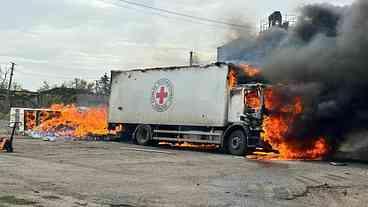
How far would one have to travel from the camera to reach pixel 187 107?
20906 millimetres

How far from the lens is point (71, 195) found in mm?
8453

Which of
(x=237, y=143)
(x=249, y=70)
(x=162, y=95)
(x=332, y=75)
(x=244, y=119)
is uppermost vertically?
(x=249, y=70)

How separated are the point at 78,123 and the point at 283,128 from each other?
13.3m

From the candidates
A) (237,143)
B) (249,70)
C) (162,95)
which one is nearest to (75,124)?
(162,95)

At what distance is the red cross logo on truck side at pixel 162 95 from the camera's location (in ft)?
71.5

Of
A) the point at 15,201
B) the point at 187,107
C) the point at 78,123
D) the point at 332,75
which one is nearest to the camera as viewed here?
the point at 15,201

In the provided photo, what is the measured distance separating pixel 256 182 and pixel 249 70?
9.04 m

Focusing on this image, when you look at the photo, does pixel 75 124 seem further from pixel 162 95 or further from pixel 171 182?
pixel 171 182

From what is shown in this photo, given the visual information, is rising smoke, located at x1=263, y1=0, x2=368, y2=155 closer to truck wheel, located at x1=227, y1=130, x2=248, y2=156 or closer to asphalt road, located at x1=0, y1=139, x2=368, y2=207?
truck wheel, located at x1=227, y1=130, x2=248, y2=156

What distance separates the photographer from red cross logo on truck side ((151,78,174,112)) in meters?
21.8

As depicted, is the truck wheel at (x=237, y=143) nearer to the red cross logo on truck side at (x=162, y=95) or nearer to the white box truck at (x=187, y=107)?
the white box truck at (x=187, y=107)

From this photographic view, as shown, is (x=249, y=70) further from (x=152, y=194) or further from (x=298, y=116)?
(x=152, y=194)

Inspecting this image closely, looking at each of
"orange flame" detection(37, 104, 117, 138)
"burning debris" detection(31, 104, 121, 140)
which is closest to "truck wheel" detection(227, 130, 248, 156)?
"burning debris" detection(31, 104, 121, 140)

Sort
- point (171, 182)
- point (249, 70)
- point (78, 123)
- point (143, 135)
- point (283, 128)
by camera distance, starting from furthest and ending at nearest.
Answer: point (78, 123)
point (143, 135)
point (249, 70)
point (283, 128)
point (171, 182)
